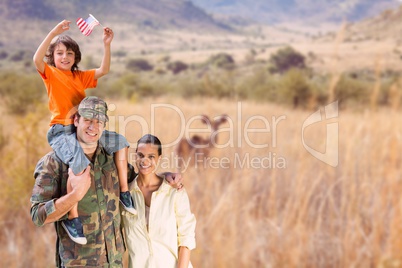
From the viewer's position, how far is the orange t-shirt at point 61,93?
175 centimetres

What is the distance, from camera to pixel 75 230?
5.53 feet

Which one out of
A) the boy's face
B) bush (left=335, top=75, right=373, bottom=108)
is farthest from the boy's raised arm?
bush (left=335, top=75, right=373, bottom=108)

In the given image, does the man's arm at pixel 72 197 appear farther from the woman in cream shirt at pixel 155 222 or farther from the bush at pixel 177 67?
the bush at pixel 177 67

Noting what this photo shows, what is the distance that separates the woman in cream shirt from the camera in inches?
73.7

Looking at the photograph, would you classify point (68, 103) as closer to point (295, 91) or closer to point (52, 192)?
point (52, 192)

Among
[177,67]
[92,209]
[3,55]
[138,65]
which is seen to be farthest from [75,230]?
[138,65]

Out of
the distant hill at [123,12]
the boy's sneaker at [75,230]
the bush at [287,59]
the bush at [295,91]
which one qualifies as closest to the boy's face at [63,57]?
the boy's sneaker at [75,230]

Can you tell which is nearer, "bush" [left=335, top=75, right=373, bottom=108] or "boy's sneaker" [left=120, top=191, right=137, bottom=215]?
"boy's sneaker" [left=120, top=191, right=137, bottom=215]

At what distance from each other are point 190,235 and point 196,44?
54.6m

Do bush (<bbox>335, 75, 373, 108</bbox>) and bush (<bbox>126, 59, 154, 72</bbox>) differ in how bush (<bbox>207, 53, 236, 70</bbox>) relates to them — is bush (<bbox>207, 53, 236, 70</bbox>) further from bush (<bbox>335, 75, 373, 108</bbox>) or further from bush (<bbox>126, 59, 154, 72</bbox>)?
bush (<bbox>335, 75, 373, 108</bbox>)

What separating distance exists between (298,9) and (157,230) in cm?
9985

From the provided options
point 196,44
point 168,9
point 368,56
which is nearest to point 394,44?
point 368,56

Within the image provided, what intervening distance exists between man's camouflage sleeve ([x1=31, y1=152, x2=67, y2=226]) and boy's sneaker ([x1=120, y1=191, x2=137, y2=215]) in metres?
0.23

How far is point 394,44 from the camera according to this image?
119ft
